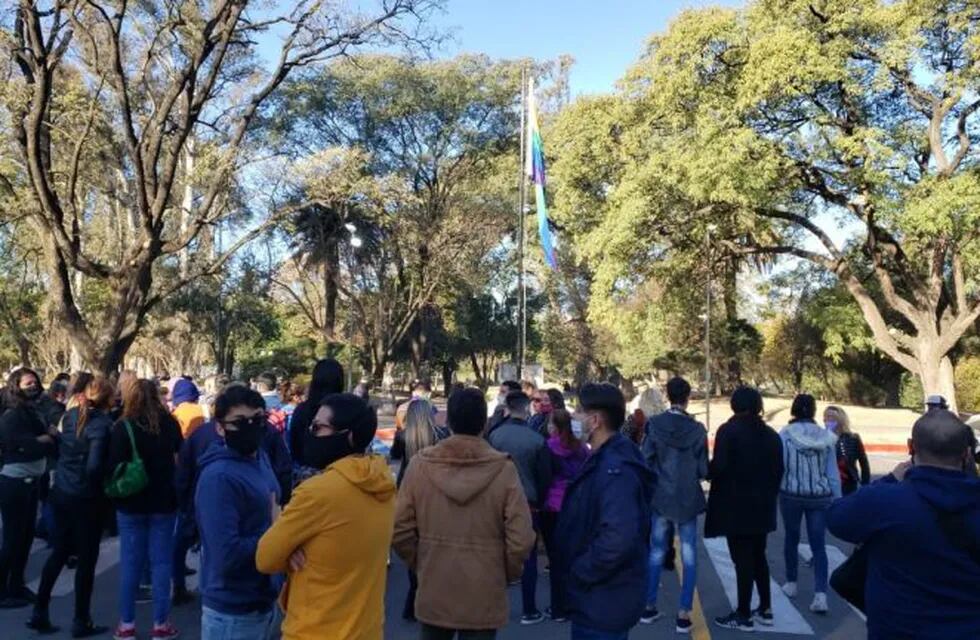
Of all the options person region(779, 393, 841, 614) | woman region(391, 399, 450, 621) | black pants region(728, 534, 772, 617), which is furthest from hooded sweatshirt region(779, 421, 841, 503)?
woman region(391, 399, 450, 621)

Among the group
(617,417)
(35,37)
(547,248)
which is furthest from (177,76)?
(617,417)

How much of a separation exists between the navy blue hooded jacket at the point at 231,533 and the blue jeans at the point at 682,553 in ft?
11.2

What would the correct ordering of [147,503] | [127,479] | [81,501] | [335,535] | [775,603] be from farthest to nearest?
[775,603], [81,501], [147,503], [127,479], [335,535]

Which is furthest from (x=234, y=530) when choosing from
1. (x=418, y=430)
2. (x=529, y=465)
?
(x=529, y=465)

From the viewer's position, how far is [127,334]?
723 inches

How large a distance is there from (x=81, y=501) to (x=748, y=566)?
4.74 meters

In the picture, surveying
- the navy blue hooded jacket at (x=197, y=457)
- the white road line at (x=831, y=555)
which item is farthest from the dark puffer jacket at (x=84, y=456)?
the white road line at (x=831, y=555)

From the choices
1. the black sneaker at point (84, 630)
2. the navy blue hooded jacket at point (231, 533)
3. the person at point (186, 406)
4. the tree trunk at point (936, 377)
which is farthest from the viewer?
the tree trunk at point (936, 377)

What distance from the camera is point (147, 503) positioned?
5.60 metres

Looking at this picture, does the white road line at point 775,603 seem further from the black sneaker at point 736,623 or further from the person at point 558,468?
the person at point 558,468

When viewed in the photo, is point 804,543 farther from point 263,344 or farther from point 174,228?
point 263,344

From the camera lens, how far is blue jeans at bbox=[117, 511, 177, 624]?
5.62 meters

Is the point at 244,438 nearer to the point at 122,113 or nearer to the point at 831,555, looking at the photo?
the point at 831,555

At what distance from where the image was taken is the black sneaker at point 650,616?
658cm
